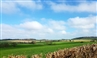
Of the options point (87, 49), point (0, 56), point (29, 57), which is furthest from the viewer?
point (87, 49)

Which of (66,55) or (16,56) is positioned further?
(66,55)

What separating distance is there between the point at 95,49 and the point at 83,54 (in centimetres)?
165

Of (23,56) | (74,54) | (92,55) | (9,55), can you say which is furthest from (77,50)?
(9,55)

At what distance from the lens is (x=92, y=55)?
22.9 metres

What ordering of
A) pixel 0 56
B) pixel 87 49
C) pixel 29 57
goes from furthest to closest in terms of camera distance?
pixel 87 49 → pixel 29 57 → pixel 0 56

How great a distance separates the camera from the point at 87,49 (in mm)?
24500

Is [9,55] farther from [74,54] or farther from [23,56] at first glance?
[74,54]

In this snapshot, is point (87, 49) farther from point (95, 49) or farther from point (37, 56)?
point (37, 56)

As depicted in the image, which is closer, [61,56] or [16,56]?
[16,56]

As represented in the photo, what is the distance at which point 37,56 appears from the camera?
925 inches

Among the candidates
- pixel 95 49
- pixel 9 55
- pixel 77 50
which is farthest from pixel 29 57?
pixel 95 49

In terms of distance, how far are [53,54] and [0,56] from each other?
7200 millimetres

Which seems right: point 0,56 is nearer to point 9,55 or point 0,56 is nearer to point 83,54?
point 9,55

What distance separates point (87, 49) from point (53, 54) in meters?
4.59
